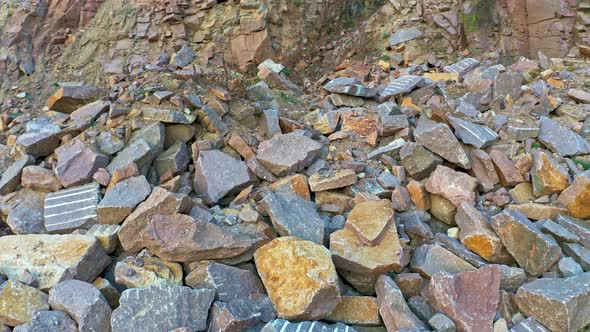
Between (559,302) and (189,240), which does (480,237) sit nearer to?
(559,302)

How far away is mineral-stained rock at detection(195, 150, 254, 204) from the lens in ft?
13.0

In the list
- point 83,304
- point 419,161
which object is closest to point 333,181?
point 419,161

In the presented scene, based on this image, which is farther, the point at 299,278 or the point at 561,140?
the point at 561,140

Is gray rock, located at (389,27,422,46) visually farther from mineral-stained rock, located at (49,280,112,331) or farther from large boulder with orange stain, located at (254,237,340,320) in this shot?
mineral-stained rock, located at (49,280,112,331)

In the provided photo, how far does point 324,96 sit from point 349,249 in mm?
3043

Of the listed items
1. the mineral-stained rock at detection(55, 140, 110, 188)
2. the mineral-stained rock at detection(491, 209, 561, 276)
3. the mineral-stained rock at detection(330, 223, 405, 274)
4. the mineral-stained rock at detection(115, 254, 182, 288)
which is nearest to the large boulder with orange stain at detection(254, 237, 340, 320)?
the mineral-stained rock at detection(330, 223, 405, 274)

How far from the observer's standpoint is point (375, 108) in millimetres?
5336

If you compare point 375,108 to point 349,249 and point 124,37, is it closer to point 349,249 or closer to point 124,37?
point 349,249

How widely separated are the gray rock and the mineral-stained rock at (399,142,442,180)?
3.77 metres

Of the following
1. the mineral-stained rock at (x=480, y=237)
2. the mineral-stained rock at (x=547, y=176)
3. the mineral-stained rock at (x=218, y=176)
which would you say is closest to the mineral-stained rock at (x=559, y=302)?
the mineral-stained rock at (x=480, y=237)

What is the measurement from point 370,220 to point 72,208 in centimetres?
252

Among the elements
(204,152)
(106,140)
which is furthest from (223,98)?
(106,140)

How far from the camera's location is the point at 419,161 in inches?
Answer: 161

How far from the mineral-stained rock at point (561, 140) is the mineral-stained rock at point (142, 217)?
350 centimetres
